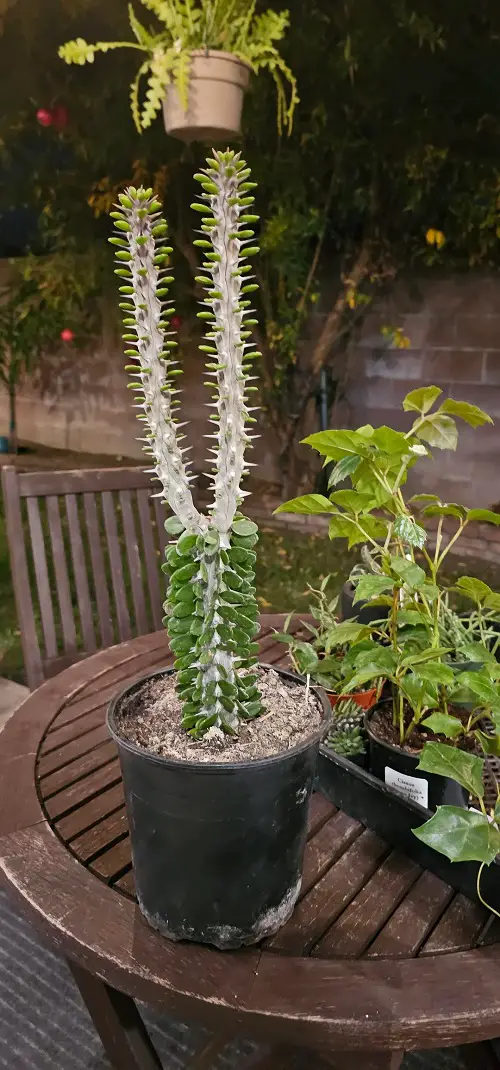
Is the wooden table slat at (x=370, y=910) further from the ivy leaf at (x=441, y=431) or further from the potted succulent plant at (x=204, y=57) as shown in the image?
the potted succulent plant at (x=204, y=57)

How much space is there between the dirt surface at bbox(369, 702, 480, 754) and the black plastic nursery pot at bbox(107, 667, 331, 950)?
23 cm

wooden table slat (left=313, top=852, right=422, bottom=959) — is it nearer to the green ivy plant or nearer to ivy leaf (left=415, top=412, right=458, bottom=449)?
the green ivy plant

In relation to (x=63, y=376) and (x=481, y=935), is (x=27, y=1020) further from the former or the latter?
(x=63, y=376)

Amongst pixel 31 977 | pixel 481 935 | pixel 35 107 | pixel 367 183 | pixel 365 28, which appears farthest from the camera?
pixel 35 107

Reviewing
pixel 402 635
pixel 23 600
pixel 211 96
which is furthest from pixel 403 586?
pixel 211 96

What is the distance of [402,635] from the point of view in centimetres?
93

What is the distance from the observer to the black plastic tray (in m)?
0.73

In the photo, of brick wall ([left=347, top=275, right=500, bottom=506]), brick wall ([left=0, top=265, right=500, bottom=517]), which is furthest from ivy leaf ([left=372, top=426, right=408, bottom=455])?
brick wall ([left=347, top=275, right=500, bottom=506])

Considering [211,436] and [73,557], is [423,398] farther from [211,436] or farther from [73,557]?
[73,557]

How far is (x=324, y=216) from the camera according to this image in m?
3.80

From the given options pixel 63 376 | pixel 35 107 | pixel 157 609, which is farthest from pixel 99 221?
pixel 157 609

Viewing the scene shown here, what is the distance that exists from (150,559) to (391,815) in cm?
106

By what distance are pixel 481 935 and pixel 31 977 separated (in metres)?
1.07

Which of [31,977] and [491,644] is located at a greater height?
[491,644]
